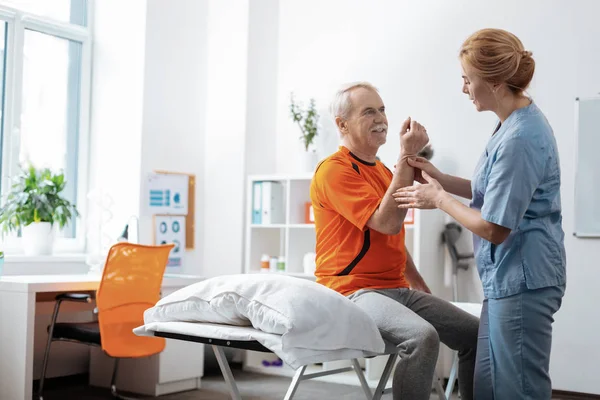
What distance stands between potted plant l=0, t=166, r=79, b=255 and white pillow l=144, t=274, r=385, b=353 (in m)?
2.65

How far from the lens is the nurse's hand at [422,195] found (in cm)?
210

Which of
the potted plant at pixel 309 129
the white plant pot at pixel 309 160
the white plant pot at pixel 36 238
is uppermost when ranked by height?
the potted plant at pixel 309 129

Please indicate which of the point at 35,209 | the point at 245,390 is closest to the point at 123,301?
the point at 245,390

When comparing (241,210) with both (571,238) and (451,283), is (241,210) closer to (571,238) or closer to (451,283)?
(451,283)

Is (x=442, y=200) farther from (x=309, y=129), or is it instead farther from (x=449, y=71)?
(x=309, y=129)

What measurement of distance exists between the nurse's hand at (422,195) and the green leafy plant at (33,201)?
9.89ft

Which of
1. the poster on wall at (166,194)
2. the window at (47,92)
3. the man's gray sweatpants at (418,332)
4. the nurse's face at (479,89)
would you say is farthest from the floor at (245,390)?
the nurse's face at (479,89)

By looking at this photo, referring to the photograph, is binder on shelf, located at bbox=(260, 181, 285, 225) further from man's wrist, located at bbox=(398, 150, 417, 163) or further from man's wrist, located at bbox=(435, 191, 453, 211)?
man's wrist, located at bbox=(435, 191, 453, 211)

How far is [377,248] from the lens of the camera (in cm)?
242

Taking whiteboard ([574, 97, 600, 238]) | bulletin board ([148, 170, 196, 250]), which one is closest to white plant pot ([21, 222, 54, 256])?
bulletin board ([148, 170, 196, 250])

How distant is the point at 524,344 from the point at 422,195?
1.59ft

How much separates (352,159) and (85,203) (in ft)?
10.3

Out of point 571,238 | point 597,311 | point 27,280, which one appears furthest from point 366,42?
point 27,280

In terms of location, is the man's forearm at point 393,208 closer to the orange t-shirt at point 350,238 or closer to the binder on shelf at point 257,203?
the orange t-shirt at point 350,238
